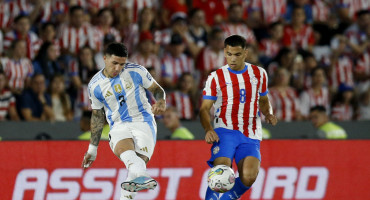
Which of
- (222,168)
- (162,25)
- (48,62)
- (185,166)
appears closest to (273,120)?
(222,168)

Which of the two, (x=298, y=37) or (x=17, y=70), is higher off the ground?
(x=298, y=37)

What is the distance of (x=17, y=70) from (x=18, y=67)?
5 centimetres

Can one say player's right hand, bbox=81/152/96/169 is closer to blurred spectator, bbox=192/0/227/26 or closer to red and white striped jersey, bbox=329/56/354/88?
blurred spectator, bbox=192/0/227/26

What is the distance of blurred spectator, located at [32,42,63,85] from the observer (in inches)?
452

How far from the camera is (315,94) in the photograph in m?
12.3

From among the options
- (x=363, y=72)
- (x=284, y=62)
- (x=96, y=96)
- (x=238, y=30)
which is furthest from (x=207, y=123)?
(x=363, y=72)

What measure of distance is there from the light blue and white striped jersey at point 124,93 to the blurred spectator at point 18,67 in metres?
3.96

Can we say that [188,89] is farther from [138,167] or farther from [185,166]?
[138,167]

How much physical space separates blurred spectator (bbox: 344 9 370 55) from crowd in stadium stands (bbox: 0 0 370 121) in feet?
0.06

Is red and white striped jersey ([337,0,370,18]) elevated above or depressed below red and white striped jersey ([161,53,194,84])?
above

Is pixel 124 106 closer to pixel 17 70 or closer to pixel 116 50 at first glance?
pixel 116 50

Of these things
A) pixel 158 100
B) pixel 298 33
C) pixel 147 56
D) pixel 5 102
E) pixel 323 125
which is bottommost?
pixel 323 125

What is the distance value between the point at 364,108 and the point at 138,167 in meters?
6.64

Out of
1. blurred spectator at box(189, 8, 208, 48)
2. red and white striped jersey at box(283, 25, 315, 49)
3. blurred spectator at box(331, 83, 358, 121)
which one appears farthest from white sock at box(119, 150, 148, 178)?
red and white striped jersey at box(283, 25, 315, 49)
